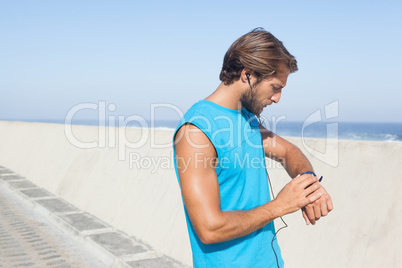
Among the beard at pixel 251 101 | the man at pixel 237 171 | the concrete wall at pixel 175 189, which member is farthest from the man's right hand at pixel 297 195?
the concrete wall at pixel 175 189

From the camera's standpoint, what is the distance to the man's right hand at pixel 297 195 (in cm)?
179

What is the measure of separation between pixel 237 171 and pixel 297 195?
0.27 metres

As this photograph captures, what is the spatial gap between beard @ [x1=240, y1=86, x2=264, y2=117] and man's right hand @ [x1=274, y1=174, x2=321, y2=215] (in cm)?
39

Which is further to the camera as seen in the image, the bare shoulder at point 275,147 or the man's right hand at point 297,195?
the bare shoulder at point 275,147

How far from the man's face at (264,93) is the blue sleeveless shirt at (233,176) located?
67 millimetres

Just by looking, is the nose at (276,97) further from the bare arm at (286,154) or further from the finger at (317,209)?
the finger at (317,209)

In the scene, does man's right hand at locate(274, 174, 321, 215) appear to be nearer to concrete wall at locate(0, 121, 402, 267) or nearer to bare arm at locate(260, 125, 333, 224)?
bare arm at locate(260, 125, 333, 224)

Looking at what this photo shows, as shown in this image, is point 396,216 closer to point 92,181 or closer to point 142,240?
point 142,240

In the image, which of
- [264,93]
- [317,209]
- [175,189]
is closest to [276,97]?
[264,93]

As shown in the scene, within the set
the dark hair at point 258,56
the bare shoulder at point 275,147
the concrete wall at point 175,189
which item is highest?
the dark hair at point 258,56

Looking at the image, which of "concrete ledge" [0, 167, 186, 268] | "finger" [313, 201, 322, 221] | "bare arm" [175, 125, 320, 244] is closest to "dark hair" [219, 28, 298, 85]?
"bare arm" [175, 125, 320, 244]

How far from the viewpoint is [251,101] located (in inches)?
77.9

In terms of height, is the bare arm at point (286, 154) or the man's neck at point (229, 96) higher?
the man's neck at point (229, 96)

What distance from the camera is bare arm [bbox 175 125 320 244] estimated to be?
5.57 feet
